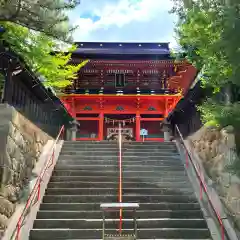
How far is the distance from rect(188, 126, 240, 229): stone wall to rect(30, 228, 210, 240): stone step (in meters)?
0.93

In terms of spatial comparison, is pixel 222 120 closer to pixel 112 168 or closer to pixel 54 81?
pixel 112 168

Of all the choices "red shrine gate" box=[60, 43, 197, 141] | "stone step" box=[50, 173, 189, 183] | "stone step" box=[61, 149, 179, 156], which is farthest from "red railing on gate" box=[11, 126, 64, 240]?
"red shrine gate" box=[60, 43, 197, 141]

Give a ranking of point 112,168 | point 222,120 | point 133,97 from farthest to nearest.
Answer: point 133,97 → point 112,168 → point 222,120

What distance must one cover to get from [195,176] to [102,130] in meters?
14.3

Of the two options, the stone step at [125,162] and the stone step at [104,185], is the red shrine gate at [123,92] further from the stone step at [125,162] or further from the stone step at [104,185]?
the stone step at [104,185]

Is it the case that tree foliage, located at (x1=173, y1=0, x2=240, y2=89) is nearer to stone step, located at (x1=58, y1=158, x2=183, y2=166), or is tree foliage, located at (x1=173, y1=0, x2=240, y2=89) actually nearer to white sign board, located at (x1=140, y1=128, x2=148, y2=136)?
stone step, located at (x1=58, y1=158, x2=183, y2=166)

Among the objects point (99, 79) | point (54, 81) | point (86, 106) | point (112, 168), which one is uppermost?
point (99, 79)

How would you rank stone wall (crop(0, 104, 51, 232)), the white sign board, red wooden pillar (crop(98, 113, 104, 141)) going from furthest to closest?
the white sign board → red wooden pillar (crop(98, 113, 104, 141)) → stone wall (crop(0, 104, 51, 232))

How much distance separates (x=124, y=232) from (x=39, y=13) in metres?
6.10

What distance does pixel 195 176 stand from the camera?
32.4ft

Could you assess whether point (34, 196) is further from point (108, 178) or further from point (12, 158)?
point (108, 178)

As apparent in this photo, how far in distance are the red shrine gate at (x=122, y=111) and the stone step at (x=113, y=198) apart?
14.5m

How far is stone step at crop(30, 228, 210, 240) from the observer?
7.26 meters

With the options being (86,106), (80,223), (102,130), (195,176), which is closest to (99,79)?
(86,106)
